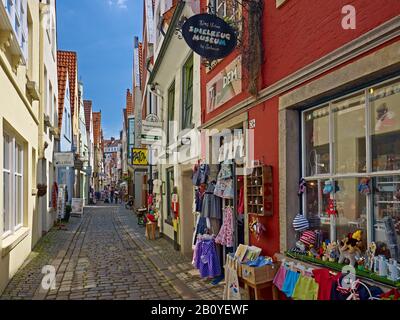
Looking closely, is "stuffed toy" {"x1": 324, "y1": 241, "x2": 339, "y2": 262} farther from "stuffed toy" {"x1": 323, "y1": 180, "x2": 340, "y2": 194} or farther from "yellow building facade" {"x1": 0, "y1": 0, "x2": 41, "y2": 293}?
"yellow building facade" {"x1": 0, "y1": 0, "x2": 41, "y2": 293}

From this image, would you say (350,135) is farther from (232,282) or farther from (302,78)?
(232,282)

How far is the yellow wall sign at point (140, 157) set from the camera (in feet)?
58.3

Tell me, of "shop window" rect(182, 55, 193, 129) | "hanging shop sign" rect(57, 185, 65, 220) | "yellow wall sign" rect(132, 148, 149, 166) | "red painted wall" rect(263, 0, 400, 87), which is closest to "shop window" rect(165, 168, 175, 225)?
"shop window" rect(182, 55, 193, 129)

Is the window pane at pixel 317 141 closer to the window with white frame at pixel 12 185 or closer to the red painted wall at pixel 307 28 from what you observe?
the red painted wall at pixel 307 28

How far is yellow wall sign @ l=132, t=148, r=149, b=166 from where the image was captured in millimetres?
17766

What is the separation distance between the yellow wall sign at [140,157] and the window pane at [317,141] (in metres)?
13.6

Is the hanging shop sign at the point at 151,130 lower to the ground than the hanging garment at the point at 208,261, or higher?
higher

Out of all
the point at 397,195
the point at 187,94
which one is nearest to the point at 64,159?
the point at 187,94

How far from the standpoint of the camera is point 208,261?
6.47 meters

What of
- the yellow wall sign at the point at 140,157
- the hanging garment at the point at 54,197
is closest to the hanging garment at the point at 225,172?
the hanging garment at the point at 54,197

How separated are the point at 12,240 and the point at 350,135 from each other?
5.75 m
